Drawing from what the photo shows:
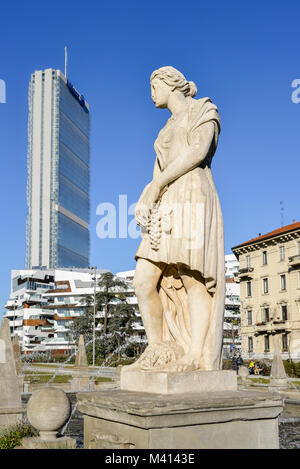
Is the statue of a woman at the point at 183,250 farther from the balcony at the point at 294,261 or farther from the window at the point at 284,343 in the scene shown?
the window at the point at 284,343

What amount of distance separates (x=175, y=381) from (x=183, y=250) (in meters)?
1.22

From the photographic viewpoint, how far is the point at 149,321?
526 centimetres

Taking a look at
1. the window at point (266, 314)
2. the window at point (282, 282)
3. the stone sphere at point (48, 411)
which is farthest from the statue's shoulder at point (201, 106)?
the window at point (266, 314)

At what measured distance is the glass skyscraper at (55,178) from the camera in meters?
167

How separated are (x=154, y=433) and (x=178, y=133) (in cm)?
300

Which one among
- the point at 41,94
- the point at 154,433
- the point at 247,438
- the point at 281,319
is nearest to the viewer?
the point at 154,433

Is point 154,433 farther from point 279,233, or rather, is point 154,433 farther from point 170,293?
point 279,233

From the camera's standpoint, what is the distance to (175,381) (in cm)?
447

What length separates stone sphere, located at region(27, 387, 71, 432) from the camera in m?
5.68

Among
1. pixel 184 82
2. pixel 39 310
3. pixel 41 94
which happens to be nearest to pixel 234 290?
pixel 39 310

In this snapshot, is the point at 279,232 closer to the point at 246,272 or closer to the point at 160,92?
the point at 246,272

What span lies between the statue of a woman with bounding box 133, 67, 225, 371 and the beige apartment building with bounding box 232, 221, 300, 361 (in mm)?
51337

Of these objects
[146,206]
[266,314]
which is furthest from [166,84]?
[266,314]

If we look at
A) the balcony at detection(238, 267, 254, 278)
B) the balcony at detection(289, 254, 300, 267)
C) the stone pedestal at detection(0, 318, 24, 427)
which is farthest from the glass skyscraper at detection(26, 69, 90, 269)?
the stone pedestal at detection(0, 318, 24, 427)
